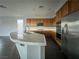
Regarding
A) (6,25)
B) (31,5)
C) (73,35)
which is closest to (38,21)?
(6,25)

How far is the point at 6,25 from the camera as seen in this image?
1409 centimetres

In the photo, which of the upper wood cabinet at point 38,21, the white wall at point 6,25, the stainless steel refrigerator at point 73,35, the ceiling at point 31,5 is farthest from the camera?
the upper wood cabinet at point 38,21

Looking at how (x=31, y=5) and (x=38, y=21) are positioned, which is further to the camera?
(x=38, y=21)

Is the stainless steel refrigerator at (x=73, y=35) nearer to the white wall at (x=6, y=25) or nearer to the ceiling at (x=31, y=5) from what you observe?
the ceiling at (x=31, y=5)

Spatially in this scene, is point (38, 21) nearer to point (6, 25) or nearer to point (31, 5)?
point (6, 25)

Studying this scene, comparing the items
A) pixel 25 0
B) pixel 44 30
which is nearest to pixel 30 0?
pixel 25 0

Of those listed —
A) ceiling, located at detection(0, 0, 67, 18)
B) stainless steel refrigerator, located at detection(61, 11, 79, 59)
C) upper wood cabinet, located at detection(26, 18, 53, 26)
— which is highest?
ceiling, located at detection(0, 0, 67, 18)

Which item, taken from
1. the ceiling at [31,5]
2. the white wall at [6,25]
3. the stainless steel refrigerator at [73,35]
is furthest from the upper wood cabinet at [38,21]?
the stainless steel refrigerator at [73,35]

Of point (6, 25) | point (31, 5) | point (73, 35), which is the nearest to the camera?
point (73, 35)

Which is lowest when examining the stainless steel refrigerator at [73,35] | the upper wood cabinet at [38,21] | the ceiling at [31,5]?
the stainless steel refrigerator at [73,35]

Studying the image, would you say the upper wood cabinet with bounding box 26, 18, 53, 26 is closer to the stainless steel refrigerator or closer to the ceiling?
the ceiling

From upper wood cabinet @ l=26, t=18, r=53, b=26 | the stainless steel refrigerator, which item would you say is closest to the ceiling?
the stainless steel refrigerator

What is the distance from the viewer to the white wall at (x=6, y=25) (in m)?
14.0

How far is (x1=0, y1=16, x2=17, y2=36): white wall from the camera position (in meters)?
14.0
